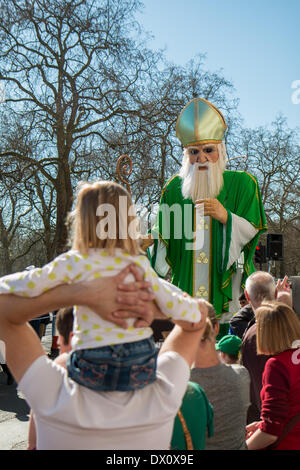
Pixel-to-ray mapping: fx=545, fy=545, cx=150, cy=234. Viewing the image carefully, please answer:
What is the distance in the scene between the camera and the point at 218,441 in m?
2.33

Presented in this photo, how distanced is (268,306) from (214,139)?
208 cm

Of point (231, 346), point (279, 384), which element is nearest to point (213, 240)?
point (231, 346)

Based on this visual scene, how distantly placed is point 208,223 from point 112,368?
112 inches

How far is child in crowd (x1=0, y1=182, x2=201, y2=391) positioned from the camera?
160cm

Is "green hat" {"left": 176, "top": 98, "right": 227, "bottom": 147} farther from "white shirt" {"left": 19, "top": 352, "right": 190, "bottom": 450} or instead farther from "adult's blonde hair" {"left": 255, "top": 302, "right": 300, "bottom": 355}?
"white shirt" {"left": 19, "top": 352, "right": 190, "bottom": 450}

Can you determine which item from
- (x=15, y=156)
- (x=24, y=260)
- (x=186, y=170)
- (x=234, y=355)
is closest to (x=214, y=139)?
(x=186, y=170)

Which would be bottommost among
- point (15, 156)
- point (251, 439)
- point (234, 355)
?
point (251, 439)

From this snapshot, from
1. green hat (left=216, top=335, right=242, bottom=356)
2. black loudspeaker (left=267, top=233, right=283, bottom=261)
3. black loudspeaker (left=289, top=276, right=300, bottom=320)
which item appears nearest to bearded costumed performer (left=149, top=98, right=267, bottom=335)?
green hat (left=216, top=335, right=242, bottom=356)

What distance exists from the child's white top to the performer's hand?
2367 mm

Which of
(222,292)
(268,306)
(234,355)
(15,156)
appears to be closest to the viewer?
(268,306)

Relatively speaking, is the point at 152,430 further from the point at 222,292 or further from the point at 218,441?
the point at 222,292

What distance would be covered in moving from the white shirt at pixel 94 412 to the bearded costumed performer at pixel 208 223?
261 centimetres

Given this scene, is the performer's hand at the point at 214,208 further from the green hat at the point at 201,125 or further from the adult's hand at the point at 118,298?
the adult's hand at the point at 118,298

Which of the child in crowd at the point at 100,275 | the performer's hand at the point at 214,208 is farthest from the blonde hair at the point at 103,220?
the performer's hand at the point at 214,208
